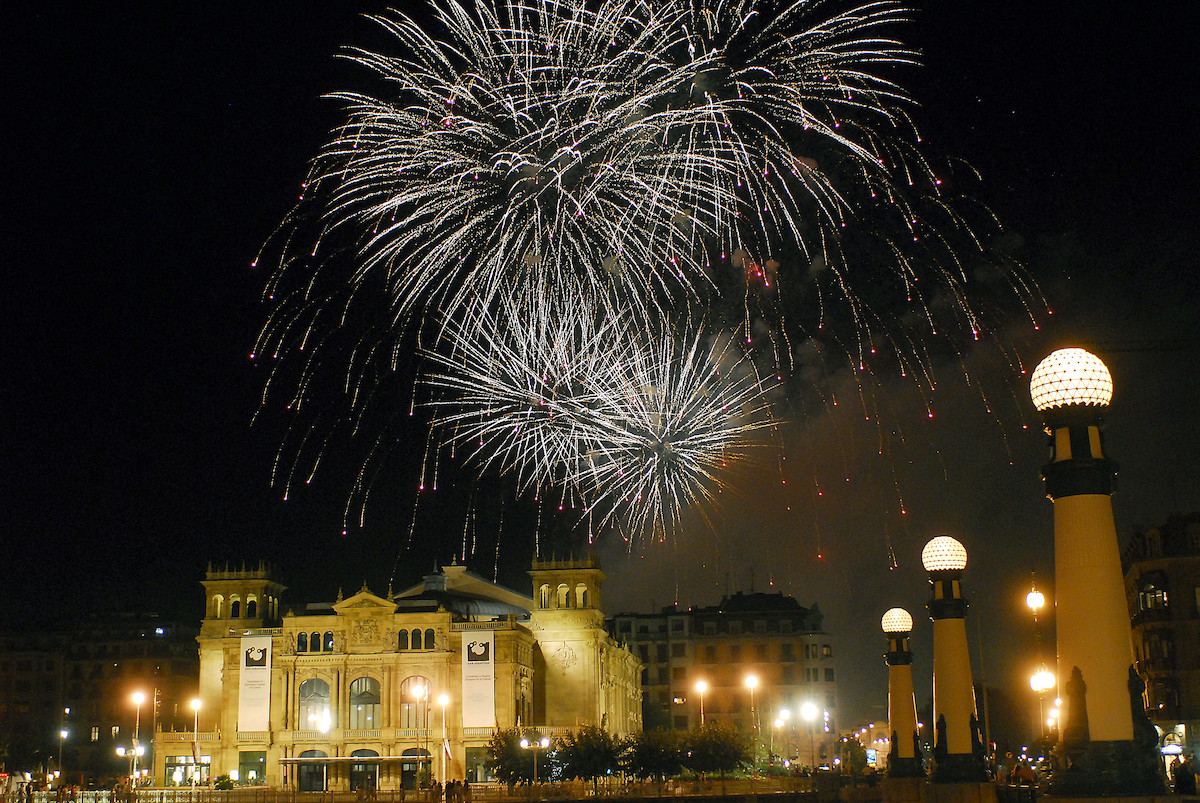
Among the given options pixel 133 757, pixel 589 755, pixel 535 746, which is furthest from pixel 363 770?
pixel 589 755

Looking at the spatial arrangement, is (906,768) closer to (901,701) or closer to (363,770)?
(901,701)

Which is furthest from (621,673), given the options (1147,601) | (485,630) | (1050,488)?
(1050,488)

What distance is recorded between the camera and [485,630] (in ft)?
234

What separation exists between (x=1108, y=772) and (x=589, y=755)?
41669 mm

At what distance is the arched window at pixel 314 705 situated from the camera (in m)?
72.3

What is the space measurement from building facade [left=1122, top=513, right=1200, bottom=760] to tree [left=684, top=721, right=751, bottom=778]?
18.6 metres

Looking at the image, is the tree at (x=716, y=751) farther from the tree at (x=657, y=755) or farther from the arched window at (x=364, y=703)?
the arched window at (x=364, y=703)

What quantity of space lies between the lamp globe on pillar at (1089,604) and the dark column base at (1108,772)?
0.04 ft

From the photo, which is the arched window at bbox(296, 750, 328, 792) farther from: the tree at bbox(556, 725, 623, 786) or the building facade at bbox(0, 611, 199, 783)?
the building facade at bbox(0, 611, 199, 783)

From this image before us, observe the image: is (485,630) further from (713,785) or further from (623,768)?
(713,785)

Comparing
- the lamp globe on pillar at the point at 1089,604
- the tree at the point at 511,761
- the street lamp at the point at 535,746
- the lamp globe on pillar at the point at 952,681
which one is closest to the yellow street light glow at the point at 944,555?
the lamp globe on pillar at the point at 952,681

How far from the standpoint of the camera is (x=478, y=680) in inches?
2785

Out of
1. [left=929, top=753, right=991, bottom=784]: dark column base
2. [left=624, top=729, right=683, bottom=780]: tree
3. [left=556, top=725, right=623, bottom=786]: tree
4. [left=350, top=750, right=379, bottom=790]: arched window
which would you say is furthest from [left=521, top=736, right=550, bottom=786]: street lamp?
[left=929, top=753, right=991, bottom=784]: dark column base

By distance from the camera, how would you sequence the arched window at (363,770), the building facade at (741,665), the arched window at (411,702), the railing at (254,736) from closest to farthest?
1. the arched window at (363,770)
2. the railing at (254,736)
3. the arched window at (411,702)
4. the building facade at (741,665)
